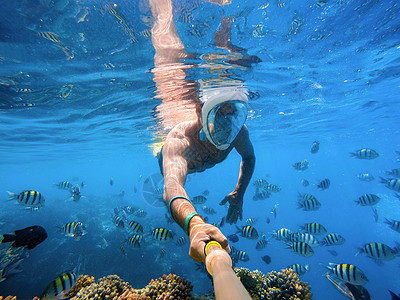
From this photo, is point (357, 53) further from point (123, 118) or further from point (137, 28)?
point (123, 118)

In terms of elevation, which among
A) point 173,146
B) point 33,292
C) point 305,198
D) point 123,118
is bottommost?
point 33,292

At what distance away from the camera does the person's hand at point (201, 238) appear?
1.58m

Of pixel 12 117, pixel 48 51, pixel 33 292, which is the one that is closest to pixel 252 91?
pixel 48 51

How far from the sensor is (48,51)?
7.24m

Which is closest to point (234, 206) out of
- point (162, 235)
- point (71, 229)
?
point (162, 235)

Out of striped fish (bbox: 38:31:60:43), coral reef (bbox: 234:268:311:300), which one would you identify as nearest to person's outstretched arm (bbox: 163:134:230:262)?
coral reef (bbox: 234:268:311:300)

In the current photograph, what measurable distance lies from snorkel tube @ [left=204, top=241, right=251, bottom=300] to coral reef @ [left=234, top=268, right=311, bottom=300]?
310 cm

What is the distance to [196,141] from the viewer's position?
462 centimetres

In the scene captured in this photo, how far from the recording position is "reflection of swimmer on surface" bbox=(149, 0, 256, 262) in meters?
2.02

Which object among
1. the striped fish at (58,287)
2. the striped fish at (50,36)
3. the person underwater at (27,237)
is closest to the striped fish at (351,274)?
the striped fish at (58,287)

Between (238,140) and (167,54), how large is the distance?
15.9ft

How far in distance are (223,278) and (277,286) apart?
354 cm

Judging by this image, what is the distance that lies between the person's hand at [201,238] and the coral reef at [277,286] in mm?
2774

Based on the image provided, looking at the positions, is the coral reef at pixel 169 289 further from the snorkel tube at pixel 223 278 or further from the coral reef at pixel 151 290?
the snorkel tube at pixel 223 278
